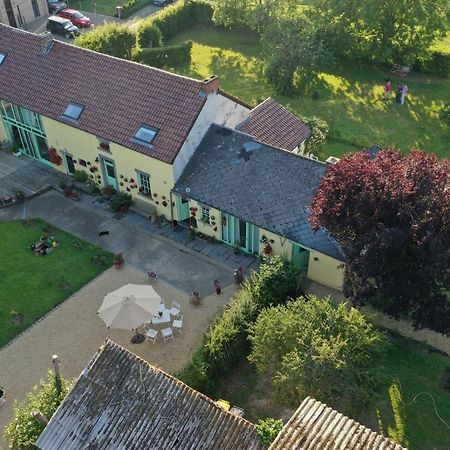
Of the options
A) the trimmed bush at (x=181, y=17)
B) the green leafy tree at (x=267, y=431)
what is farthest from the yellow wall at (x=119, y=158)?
the trimmed bush at (x=181, y=17)

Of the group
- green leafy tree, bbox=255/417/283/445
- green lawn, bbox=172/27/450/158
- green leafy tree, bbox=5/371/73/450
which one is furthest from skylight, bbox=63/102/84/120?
green leafy tree, bbox=255/417/283/445

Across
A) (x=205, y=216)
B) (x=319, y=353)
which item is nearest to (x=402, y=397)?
(x=319, y=353)

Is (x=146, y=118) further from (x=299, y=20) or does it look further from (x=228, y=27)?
(x=228, y=27)

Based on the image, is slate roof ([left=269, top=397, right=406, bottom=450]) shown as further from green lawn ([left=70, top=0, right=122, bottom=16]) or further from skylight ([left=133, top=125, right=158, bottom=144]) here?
green lawn ([left=70, top=0, right=122, bottom=16])

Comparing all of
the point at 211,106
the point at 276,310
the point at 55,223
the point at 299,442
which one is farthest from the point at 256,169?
the point at 299,442

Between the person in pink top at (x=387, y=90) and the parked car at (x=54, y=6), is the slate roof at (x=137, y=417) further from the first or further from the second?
the parked car at (x=54, y=6)
